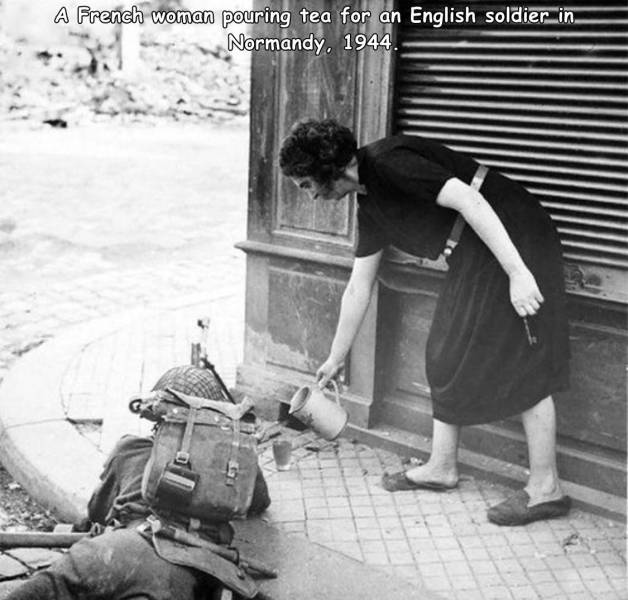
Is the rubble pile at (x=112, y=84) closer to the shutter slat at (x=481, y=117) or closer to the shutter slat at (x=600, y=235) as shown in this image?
the shutter slat at (x=481, y=117)

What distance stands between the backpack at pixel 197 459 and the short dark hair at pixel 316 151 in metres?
1.02

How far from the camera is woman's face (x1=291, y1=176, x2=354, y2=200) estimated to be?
3.78 m

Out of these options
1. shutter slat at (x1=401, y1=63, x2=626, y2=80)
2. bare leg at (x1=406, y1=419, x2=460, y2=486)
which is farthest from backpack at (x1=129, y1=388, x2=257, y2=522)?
shutter slat at (x1=401, y1=63, x2=626, y2=80)

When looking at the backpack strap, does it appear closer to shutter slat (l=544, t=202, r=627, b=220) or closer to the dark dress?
the dark dress

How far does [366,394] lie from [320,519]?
0.90 m

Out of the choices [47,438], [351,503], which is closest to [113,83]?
[47,438]

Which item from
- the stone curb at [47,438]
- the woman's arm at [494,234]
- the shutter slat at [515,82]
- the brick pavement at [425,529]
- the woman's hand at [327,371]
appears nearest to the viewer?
the brick pavement at [425,529]

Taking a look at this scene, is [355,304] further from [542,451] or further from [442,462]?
[542,451]

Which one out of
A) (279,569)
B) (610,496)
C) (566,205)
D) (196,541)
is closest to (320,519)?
(279,569)

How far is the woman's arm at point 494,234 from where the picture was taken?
142 inches

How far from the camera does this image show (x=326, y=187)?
3.82 metres

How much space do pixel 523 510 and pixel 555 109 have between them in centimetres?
172

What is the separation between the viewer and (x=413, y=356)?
458 cm

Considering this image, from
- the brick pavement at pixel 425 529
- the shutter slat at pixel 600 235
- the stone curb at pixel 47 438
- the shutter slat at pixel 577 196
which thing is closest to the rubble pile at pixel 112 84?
the stone curb at pixel 47 438
